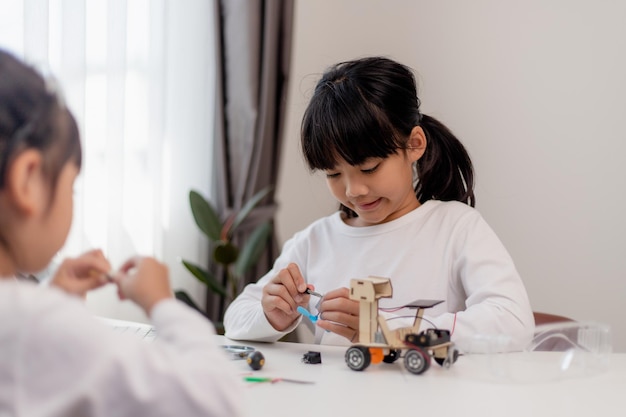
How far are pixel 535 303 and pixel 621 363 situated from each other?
1.62 metres

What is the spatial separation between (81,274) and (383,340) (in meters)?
0.49

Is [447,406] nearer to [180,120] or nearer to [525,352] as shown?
[525,352]

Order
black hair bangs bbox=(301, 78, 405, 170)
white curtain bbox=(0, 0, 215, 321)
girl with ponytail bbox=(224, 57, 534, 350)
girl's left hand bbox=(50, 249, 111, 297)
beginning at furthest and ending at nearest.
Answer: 1. white curtain bbox=(0, 0, 215, 321)
2. black hair bangs bbox=(301, 78, 405, 170)
3. girl with ponytail bbox=(224, 57, 534, 350)
4. girl's left hand bbox=(50, 249, 111, 297)

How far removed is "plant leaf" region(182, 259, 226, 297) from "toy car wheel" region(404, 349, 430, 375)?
1.58 meters

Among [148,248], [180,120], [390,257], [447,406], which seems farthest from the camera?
[180,120]

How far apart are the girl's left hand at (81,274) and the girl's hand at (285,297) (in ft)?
1.72

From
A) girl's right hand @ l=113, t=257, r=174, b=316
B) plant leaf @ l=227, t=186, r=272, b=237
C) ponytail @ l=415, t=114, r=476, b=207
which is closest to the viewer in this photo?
girl's right hand @ l=113, t=257, r=174, b=316

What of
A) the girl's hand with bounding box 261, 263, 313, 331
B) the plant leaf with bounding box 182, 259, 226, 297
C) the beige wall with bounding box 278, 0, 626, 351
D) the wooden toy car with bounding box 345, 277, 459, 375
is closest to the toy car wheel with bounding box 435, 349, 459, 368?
the wooden toy car with bounding box 345, 277, 459, 375

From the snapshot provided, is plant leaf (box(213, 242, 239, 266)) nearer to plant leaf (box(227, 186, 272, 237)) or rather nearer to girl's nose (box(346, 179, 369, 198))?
plant leaf (box(227, 186, 272, 237))

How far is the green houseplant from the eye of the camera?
8.80 ft

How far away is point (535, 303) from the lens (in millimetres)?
2922

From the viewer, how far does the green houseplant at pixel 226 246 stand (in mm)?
2684

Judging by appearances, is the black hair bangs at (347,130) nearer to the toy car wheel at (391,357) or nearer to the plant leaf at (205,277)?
the toy car wheel at (391,357)

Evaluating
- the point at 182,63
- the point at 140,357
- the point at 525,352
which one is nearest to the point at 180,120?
the point at 182,63
